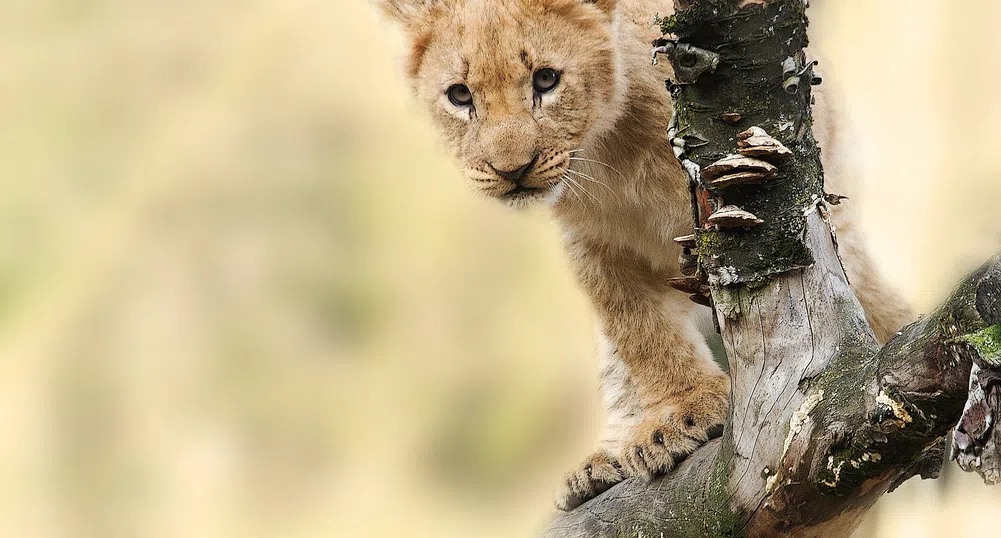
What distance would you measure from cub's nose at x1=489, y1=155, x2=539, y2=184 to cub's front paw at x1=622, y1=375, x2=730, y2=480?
0.82 m

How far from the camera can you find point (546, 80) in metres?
2.71

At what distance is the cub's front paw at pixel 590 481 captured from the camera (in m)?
2.86

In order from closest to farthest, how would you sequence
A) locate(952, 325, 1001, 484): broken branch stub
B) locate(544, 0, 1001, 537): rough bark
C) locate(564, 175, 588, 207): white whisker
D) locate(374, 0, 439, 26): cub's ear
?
1. locate(952, 325, 1001, 484): broken branch stub
2. locate(544, 0, 1001, 537): rough bark
3. locate(564, 175, 588, 207): white whisker
4. locate(374, 0, 439, 26): cub's ear

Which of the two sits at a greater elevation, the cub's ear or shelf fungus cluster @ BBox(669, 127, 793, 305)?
the cub's ear

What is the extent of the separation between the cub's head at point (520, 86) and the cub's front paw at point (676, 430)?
733 mm

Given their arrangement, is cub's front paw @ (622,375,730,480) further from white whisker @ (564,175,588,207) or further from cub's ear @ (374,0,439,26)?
cub's ear @ (374,0,439,26)

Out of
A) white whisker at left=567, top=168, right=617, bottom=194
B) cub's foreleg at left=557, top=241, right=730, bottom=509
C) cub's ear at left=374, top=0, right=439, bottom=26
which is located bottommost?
cub's foreleg at left=557, top=241, right=730, bottom=509

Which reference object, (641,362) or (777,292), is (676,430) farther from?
(777,292)

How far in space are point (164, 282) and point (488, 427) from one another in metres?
1.58

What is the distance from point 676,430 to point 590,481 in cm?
28

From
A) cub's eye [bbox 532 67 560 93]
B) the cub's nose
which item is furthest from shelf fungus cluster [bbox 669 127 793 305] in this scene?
cub's eye [bbox 532 67 560 93]

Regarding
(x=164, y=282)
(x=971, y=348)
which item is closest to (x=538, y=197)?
(x=971, y=348)

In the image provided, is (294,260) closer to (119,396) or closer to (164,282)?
(164,282)

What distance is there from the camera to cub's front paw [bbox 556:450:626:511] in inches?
112
